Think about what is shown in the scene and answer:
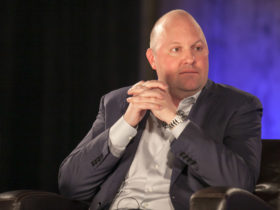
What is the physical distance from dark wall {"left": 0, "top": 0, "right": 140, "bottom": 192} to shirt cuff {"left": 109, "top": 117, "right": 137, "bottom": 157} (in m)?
1.42

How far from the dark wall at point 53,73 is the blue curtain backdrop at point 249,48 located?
2.21ft

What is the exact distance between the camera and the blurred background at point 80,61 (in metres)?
3.00

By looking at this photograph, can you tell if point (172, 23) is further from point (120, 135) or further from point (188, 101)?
point (120, 135)

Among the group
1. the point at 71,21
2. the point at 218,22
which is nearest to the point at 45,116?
the point at 71,21

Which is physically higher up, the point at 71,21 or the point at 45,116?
→ the point at 71,21

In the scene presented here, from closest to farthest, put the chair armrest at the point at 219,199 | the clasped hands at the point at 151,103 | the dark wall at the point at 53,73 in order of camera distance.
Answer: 1. the chair armrest at the point at 219,199
2. the clasped hands at the point at 151,103
3. the dark wall at the point at 53,73

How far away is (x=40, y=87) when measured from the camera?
335 centimetres

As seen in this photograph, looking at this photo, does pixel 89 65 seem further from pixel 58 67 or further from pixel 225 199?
pixel 225 199

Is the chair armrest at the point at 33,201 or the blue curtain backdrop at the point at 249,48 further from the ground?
the blue curtain backdrop at the point at 249,48

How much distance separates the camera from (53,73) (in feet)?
11.1

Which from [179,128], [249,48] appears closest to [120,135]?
[179,128]

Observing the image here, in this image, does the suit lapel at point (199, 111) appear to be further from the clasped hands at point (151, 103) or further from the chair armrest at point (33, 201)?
the chair armrest at point (33, 201)

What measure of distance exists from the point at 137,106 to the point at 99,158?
0.94 feet

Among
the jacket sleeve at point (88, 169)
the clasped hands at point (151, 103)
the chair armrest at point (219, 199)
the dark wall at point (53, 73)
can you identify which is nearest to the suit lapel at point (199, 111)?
the clasped hands at point (151, 103)
